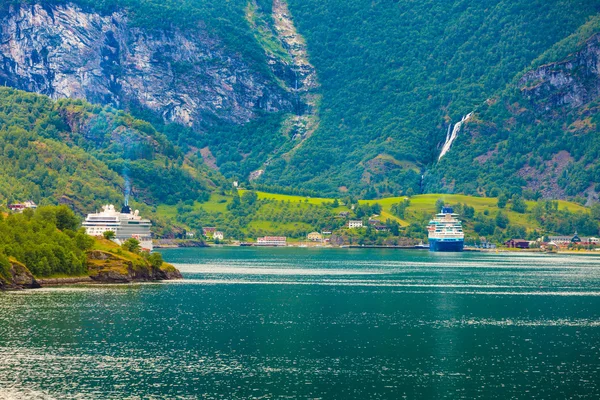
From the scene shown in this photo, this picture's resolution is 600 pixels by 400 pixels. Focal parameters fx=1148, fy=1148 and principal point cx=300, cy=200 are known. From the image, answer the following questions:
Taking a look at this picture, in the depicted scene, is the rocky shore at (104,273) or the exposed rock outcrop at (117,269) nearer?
the rocky shore at (104,273)

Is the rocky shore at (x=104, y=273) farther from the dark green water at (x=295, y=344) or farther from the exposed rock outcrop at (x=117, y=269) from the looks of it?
the dark green water at (x=295, y=344)

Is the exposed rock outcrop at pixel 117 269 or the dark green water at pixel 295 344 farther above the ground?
the exposed rock outcrop at pixel 117 269

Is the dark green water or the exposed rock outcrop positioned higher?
the exposed rock outcrop

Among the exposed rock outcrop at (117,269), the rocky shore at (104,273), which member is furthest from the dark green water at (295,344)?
the exposed rock outcrop at (117,269)

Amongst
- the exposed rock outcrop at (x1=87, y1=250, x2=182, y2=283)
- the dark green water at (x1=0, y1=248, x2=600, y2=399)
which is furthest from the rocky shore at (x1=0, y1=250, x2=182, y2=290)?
the dark green water at (x1=0, y1=248, x2=600, y2=399)

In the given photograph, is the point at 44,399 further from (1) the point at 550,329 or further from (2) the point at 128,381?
(1) the point at 550,329

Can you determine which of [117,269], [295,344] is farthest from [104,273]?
[295,344]

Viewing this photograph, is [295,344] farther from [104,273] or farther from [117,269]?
[117,269]

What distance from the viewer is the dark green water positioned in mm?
82938

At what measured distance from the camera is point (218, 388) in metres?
82.2

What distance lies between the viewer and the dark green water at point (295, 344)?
82.9 meters

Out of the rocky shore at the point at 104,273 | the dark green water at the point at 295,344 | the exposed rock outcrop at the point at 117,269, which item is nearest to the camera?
the dark green water at the point at 295,344

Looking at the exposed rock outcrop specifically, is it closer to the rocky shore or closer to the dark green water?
the rocky shore

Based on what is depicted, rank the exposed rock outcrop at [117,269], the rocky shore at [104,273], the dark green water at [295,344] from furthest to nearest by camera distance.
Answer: the exposed rock outcrop at [117,269] < the rocky shore at [104,273] < the dark green water at [295,344]
